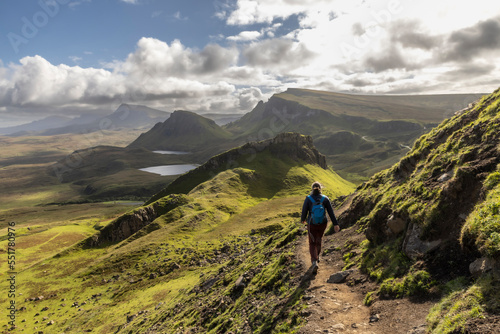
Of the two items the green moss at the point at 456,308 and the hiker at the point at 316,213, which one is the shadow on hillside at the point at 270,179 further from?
the green moss at the point at 456,308

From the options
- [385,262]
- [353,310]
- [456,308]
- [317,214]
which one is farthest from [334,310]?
[456,308]

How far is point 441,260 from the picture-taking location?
11508 millimetres

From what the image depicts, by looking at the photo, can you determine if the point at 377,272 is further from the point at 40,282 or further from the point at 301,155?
the point at 301,155

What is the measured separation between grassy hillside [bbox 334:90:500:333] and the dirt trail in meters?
0.58

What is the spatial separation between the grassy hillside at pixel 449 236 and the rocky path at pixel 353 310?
1.88ft

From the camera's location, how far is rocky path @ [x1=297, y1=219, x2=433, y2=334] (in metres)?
10.0

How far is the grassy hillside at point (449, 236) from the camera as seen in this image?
876 cm

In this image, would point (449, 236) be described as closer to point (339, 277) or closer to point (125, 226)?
point (339, 277)

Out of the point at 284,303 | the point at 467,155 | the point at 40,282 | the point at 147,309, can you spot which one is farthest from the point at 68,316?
the point at 467,155

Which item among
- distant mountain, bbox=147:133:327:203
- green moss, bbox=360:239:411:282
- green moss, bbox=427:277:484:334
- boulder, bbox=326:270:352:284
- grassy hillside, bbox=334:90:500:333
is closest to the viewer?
green moss, bbox=427:277:484:334

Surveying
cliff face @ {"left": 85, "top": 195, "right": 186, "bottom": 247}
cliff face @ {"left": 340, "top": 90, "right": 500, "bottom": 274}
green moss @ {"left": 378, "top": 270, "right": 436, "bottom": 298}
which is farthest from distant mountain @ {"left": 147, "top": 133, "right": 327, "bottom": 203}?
green moss @ {"left": 378, "top": 270, "right": 436, "bottom": 298}

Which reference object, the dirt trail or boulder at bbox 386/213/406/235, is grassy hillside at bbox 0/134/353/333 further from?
boulder at bbox 386/213/406/235

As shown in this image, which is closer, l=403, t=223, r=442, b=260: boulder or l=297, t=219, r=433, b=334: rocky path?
l=297, t=219, r=433, b=334: rocky path

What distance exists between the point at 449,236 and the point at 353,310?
569 centimetres
